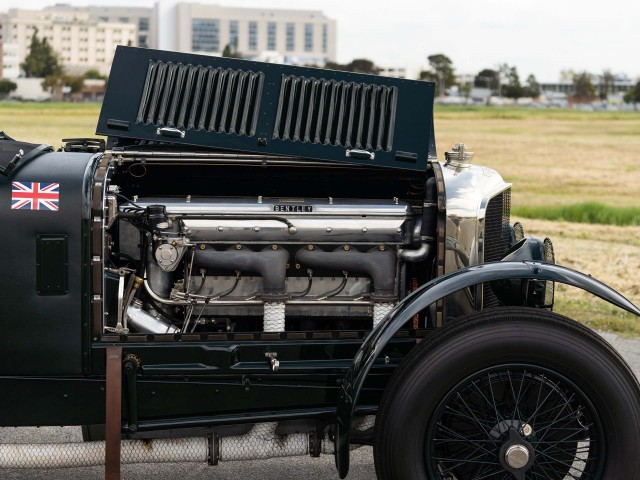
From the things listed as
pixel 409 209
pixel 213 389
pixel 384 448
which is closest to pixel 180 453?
pixel 213 389

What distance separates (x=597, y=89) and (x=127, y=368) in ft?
581

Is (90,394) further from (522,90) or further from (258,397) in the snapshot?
(522,90)

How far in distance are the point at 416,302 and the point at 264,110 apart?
1.12m

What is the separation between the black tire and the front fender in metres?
0.11

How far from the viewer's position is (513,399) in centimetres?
390

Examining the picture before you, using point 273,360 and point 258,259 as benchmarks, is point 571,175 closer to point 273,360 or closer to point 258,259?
point 258,259

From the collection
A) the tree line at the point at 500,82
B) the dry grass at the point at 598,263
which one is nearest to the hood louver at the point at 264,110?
the dry grass at the point at 598,263

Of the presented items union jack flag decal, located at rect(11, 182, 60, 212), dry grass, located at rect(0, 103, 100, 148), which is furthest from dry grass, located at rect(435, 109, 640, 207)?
union jack flag decal, located at rect(11, 182, 60, 212)

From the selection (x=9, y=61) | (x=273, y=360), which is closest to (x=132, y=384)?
(x=273, y=360)

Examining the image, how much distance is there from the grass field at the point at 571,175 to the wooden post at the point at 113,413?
17.3ft

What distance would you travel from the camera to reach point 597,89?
567 ft

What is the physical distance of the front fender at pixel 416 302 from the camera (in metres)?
3.84

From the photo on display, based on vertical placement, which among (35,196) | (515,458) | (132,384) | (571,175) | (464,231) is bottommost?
(571,175)

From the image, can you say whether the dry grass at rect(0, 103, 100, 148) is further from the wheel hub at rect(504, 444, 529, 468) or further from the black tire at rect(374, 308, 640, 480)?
the wheel hub at rect(504, 444, 529, 468)
